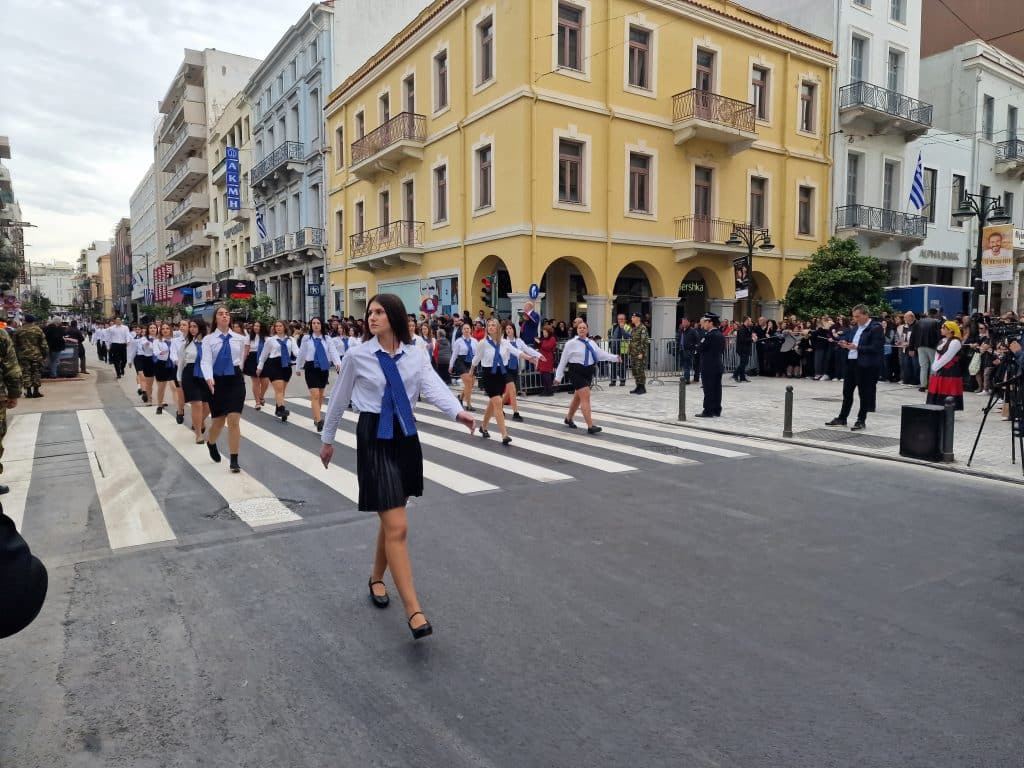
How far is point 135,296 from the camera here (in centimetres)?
8806

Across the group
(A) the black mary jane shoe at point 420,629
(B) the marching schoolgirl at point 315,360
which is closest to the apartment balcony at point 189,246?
(B) the marching schoolgirl at point 315,360

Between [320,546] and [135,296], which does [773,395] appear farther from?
[135,296]

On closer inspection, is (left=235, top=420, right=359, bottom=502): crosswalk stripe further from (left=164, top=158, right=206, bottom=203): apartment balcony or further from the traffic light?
(left=164, top=158, right=206, bottom=203): apartment balcony

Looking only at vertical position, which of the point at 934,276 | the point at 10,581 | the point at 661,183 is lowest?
the point at 10,581

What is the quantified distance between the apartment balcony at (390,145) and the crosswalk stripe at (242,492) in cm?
1732

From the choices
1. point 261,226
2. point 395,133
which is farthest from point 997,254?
point 261,226

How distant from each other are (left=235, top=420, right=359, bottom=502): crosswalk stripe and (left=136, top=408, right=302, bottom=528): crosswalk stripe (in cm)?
64

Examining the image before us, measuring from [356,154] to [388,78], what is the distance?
10.3 feet

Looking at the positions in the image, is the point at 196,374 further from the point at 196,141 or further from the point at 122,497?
the point at 196,141

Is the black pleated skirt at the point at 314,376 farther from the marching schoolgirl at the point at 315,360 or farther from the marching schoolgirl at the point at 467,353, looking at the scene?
the marching schoolgirl at the point at 467,353

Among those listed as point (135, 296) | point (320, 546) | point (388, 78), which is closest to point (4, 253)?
point (388, 78)

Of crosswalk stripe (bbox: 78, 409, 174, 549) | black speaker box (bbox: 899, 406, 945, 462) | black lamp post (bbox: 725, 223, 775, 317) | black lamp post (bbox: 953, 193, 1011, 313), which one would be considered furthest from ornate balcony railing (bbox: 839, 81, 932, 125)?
crosswalk stripe (bbox: 78, 409, 174, 549)

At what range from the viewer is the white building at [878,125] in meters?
27.2

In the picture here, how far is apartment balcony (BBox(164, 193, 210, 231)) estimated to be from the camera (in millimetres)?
54094
